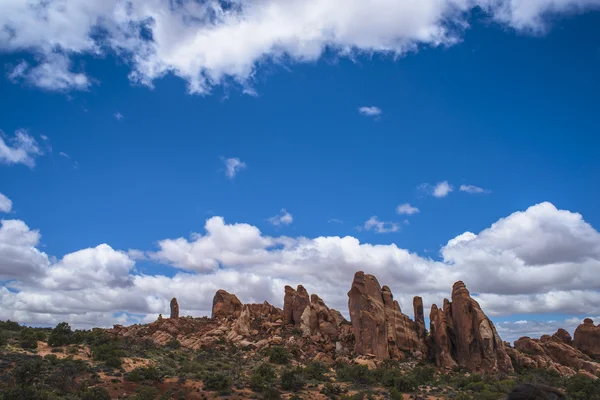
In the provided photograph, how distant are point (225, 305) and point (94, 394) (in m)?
58.4

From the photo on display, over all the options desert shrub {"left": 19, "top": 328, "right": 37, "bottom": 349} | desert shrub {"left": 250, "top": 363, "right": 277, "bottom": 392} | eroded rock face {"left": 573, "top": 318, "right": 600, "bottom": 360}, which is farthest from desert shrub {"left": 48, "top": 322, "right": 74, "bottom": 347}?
eroded rock face {"left": 573, "top": 318, "right": 600, "bottom": 360}

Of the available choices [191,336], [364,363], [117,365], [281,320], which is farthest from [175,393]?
[281,320]

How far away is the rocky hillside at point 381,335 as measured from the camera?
70.1m

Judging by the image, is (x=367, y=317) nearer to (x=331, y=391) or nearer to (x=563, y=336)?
(x=331, y=391)

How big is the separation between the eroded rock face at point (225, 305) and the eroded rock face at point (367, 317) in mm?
29820

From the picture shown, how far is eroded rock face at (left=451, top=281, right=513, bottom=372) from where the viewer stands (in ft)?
223

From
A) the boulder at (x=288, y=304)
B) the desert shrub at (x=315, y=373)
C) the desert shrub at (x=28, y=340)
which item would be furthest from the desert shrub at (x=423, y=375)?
the desert shrub at (x=28, y=340)

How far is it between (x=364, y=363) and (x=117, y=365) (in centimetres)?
3554

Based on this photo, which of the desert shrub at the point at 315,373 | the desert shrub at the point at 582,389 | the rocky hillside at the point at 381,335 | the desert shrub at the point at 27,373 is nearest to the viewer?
the desert shrub at the point at 27,373

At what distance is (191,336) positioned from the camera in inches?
3137

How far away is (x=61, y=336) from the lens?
5631 centimetres

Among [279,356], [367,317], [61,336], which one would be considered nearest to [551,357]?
[367,317]

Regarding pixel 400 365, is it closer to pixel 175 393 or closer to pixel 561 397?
pixel 175 393

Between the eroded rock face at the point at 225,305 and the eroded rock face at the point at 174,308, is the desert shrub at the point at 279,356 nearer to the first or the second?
the eroded rock face at the point at 225,305
